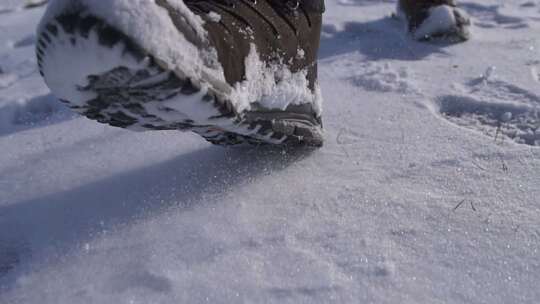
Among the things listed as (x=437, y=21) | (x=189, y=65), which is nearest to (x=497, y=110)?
(x=437, y=21)

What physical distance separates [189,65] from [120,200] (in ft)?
1.35

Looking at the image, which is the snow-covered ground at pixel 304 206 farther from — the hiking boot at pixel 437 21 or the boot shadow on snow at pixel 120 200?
the hiking boot at pixel 437 21

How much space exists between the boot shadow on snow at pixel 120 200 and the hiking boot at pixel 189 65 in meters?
0.07

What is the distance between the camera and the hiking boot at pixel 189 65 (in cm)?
60

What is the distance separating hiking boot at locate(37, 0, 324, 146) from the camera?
0.60 metres

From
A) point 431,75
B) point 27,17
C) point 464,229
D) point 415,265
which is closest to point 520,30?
point 431,75

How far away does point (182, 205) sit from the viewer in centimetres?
96

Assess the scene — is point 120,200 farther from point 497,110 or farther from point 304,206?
point 497,110

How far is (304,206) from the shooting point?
93 cm

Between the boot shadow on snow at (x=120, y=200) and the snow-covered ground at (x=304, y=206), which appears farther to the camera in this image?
the boot shadow on snow at (x=120, y=200)

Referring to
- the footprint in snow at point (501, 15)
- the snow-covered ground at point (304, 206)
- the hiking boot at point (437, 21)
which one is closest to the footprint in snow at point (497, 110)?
the snow-covered ground at point (304, 206)

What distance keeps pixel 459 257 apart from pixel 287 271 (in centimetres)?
27

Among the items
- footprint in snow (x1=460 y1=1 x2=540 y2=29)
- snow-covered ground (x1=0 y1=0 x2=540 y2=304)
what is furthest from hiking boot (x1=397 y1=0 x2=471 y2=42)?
snow-covered ground (x1=0 y1=0 x2=540 y2=304)

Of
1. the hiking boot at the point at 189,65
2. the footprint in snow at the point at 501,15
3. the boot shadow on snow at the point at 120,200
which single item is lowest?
the boot shadow on snow at the point at 120,200
